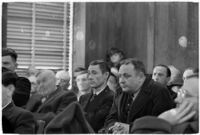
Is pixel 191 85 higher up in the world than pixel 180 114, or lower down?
higher up

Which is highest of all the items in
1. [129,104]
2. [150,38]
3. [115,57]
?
[150,38]

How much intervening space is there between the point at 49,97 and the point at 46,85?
0.08m

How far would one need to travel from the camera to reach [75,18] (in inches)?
75.2

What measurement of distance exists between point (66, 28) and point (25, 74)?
0.31 meters

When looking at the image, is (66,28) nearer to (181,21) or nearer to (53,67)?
(53,67)

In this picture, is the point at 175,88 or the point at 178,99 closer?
the point at 178,99

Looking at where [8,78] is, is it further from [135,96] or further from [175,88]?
[175,88]

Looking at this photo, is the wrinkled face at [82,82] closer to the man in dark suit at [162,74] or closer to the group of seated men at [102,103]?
the group of seated men at [102,103]

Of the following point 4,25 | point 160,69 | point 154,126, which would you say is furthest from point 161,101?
point 4,25

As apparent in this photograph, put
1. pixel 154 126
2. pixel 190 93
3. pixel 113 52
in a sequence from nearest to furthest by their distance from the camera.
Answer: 1. pixel 154 126
2. pixel 190 93
3. pixel 113 52

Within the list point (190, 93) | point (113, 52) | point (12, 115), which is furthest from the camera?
point (113, 52)

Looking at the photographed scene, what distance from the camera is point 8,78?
5.76ft

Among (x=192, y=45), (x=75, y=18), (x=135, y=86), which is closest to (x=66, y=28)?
(x=75, y=18)

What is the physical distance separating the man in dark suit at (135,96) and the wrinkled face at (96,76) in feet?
0.58
